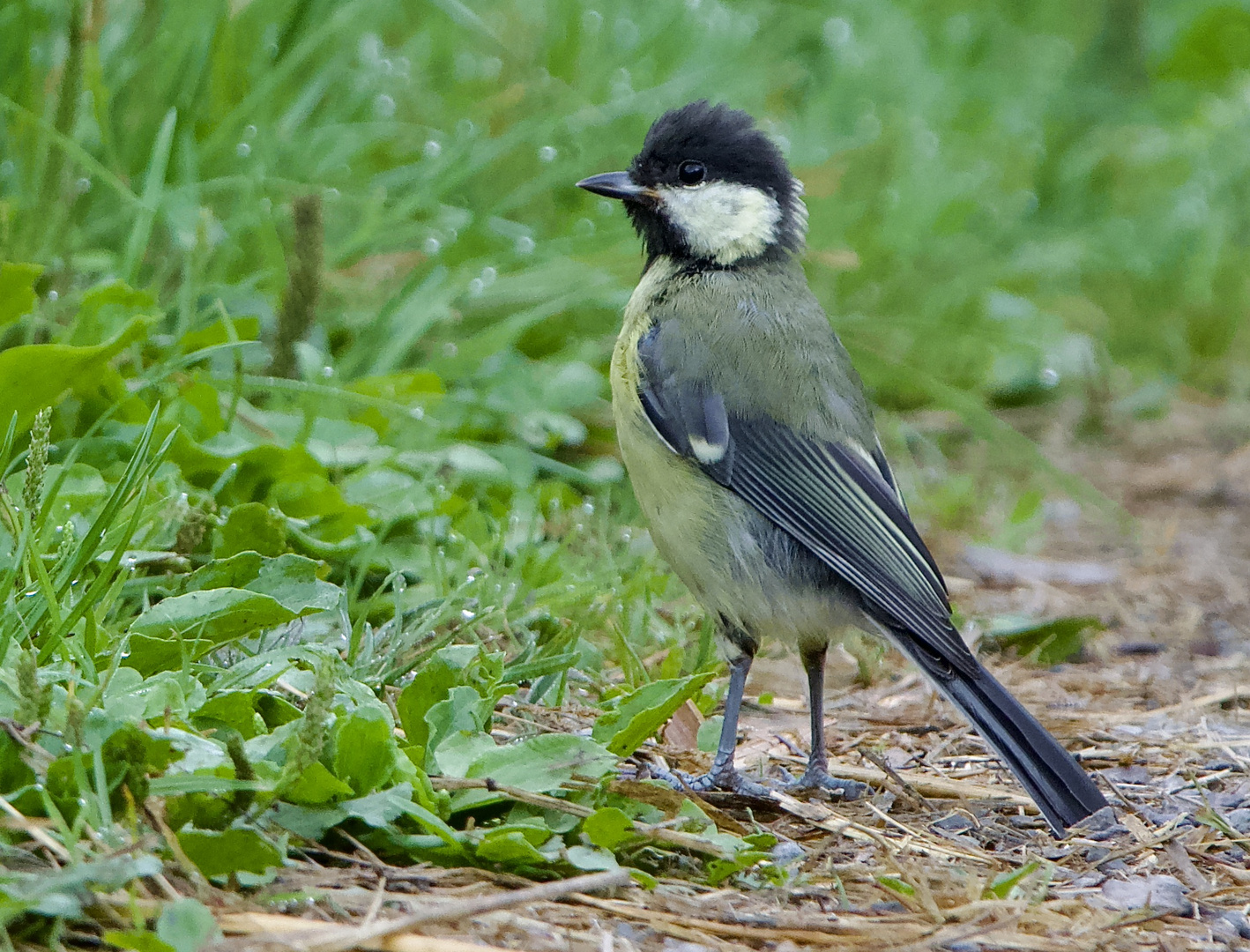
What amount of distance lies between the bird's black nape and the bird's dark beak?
17mm

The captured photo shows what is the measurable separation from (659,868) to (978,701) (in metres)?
0.70

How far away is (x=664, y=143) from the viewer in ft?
10.3

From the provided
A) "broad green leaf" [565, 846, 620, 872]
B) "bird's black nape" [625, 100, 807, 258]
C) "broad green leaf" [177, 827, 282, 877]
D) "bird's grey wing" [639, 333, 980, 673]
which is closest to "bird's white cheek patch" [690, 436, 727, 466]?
"bird's grey wing" [639, 333, 980, 673]

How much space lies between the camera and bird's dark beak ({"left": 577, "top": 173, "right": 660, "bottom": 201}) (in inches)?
123

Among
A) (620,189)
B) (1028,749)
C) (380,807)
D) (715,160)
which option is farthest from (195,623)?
(715,160)

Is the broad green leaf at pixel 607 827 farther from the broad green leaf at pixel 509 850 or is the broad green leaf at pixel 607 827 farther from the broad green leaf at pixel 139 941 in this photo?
the broad green leaf at pixel 139 941

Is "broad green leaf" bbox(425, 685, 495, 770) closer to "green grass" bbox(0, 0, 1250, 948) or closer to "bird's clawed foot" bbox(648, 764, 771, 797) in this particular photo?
"green grass" bbox(0, 0, 1250, 948)

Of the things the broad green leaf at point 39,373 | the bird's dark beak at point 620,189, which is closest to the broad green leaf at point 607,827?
the broad green leaf at point 39,373

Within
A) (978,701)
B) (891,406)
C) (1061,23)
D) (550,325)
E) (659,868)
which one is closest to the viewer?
(659,868)

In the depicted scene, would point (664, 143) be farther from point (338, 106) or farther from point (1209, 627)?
point (1209, 627)

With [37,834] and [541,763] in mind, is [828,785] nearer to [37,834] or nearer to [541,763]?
[541,763]

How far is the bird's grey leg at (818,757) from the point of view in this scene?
2.37 meters

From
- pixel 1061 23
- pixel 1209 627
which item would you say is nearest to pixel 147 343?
pixel 1209 627

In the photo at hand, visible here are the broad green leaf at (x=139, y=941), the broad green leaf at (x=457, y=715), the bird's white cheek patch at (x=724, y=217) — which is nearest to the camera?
the broad green leaf at (x=139, y=941)
